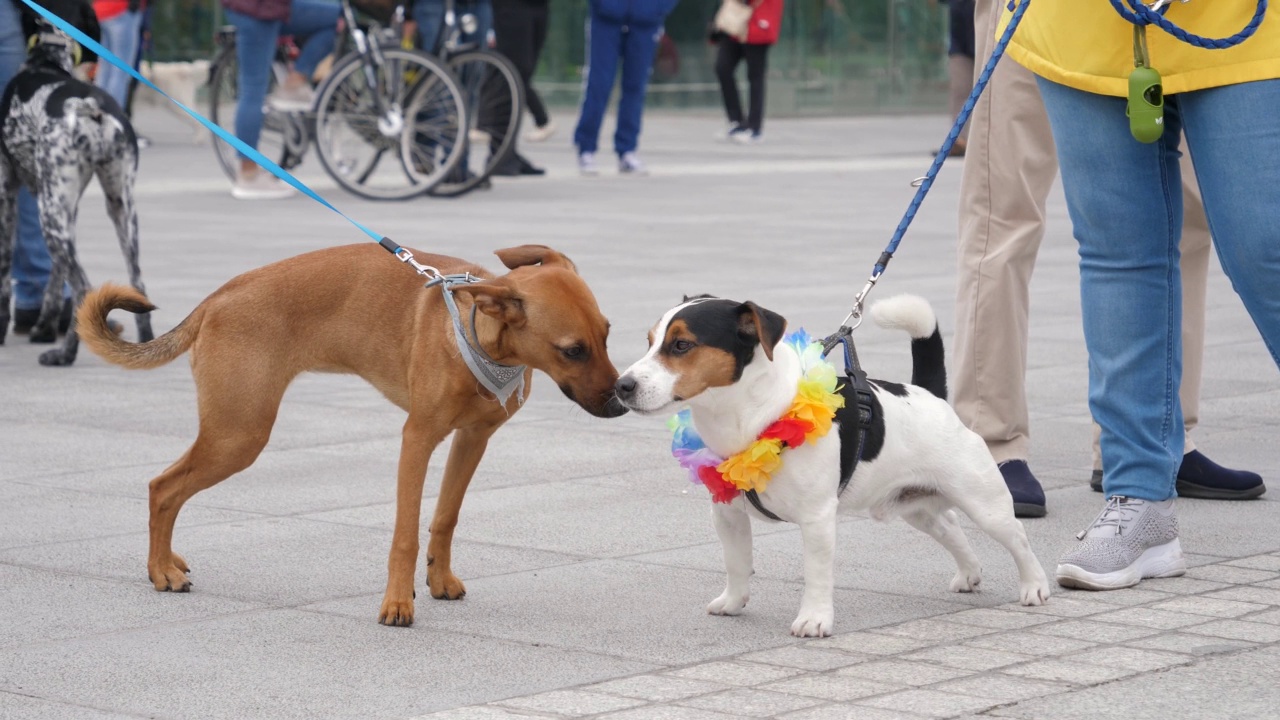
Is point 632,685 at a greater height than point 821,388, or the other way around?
point 821,388

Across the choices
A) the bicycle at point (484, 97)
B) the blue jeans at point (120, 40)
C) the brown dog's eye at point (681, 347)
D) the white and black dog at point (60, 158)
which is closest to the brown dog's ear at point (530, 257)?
the brown dog's eye at point (681, 347)

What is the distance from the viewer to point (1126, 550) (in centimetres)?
414

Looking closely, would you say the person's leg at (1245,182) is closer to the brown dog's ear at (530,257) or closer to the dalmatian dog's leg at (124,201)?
the brown dog's ear at (530,257)

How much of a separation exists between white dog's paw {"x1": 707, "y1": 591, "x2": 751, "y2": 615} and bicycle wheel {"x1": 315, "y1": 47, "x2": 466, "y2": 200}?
8877 mm

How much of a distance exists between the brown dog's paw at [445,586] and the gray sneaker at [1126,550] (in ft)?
4.71

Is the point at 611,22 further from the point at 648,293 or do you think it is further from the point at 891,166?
the point at 648,293

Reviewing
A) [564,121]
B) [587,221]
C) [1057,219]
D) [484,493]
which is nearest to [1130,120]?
[484,493]

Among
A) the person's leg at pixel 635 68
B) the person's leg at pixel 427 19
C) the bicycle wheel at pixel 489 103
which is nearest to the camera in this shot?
the bicycle wheel at pixel 489 103

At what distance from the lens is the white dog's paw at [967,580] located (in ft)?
13.5

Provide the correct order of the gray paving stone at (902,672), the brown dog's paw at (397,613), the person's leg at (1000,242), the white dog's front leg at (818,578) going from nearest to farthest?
the gray paving stone at (902,672)
the white dog's front leg at (818,578)
the brown dog's paw at (397,613)
the person's leg at (1000,242)

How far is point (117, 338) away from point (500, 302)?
4.00 feet

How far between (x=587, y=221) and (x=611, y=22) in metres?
2.98

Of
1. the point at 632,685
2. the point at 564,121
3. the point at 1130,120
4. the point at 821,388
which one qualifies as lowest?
the point at 564,121

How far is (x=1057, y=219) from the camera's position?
1267 centimetres
